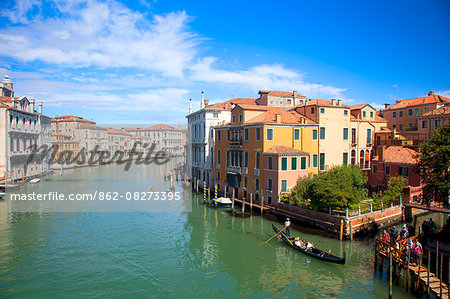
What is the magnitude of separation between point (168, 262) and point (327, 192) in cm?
939

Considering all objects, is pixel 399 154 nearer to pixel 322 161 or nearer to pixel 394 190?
pixel 394 190

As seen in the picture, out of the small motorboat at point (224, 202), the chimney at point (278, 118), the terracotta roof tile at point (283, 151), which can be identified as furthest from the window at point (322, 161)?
the small motorboat at point (224, 202)

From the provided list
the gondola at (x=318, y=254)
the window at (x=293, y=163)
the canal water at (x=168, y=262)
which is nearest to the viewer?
the canal water at (x=168, y=262)

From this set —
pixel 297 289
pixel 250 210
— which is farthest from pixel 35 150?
pixel 297 289

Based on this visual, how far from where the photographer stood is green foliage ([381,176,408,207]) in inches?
839

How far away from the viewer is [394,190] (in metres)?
21.8

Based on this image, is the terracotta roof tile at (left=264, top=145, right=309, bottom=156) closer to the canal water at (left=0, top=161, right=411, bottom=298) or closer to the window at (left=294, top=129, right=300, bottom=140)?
the window at (left=294, top=129, right=300, bottom=140)

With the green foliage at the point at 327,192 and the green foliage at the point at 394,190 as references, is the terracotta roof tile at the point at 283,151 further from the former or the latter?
the green foliage at the point at 394,190

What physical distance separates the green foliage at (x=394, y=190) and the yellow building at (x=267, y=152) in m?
5.13

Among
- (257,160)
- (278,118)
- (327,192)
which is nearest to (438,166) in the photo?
(327,192)

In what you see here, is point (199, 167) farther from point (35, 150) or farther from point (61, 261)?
point (35, 150)

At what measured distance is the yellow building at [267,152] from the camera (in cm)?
Result: 2273

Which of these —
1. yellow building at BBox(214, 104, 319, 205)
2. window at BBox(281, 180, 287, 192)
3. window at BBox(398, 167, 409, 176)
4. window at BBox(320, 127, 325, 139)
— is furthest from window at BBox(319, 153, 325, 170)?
window at BBox(398, 167, 409, 176)

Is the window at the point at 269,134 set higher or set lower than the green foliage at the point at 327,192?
higher
